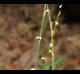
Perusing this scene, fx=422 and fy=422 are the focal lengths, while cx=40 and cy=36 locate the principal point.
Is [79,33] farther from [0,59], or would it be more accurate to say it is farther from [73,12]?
[0,59]

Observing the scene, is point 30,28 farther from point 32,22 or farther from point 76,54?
point 76,54
